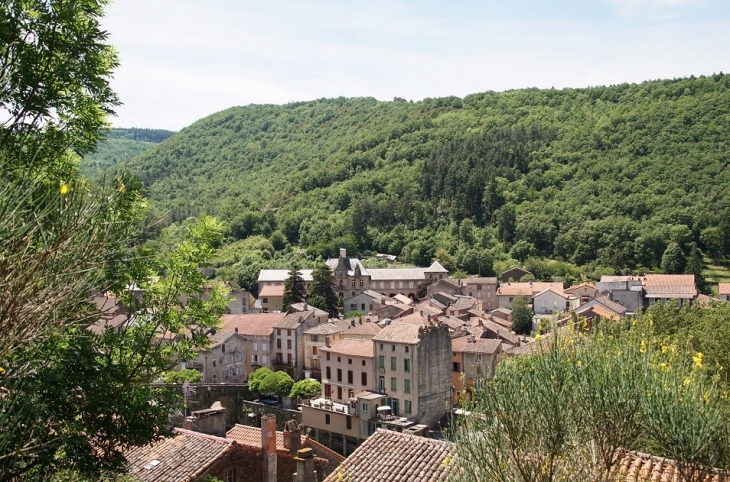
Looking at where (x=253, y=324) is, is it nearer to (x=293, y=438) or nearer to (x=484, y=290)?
(x=484, y=290)

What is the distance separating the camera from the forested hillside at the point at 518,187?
329ft

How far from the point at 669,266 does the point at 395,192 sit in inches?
2191

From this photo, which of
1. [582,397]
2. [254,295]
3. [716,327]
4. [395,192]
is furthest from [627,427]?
[395,192]

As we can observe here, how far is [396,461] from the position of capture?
16016mm

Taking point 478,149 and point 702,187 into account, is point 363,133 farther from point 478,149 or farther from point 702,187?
point 702,187

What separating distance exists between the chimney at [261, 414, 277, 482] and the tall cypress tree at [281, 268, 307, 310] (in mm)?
51949

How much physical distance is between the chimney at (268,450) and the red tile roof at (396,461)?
2794mm

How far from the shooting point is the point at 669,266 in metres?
90.5

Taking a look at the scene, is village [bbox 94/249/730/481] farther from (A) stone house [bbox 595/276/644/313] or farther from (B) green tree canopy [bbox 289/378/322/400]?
(B) green tree canopy [bbox 289/378/322/400]

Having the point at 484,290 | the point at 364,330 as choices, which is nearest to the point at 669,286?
the point at 484,290

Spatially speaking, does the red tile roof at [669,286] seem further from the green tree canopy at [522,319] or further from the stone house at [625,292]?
the green tree canopy at [522,319]

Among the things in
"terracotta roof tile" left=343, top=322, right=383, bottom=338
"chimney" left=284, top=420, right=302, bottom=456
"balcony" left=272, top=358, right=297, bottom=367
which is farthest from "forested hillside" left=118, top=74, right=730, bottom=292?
"chimney" left=284, top=420, right=302, bottom=456

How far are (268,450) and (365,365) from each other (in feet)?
75.4

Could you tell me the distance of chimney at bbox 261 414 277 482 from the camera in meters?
18.2
